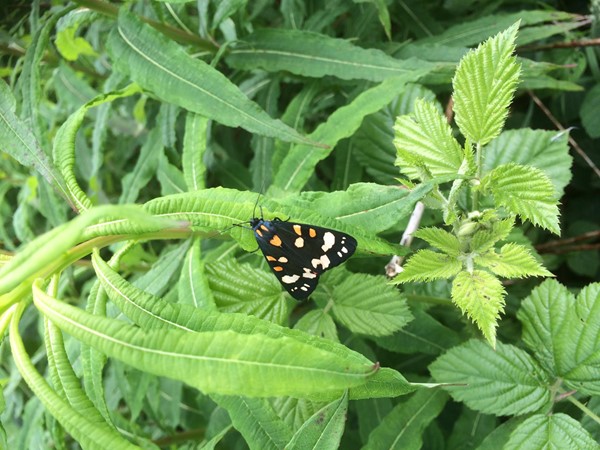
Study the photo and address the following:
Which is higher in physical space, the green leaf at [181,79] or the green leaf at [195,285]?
the green leaf at [181,79]

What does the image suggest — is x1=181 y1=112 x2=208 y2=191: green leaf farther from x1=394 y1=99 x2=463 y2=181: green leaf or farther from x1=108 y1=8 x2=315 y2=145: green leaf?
x1=394 y1=99 x2=463 y2=181: green leaf

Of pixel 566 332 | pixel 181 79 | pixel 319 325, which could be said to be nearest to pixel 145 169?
pixel 181 79

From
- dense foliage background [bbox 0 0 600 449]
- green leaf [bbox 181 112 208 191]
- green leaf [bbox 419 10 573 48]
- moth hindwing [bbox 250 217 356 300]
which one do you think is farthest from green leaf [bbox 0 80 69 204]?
green leaf [bbox 419 10 573 48]

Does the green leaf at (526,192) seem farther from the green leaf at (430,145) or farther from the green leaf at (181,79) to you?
the green leaf at (181,79)

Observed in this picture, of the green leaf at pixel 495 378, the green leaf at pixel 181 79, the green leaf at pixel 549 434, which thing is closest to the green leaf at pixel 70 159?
the green leaf at pixel 181 79

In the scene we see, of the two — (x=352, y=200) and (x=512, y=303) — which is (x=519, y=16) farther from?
(x=352, y=200)

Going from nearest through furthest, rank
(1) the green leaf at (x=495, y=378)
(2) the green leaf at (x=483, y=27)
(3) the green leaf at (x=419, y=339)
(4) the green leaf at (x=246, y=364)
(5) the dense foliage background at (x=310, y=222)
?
(4) the green leaf at (x=246, y=364) < (5) the dense foliage background at (x=310, y=222) < (1) the green leaf at (x=495, y=378) < (3) the green leaf at (x=419, y=339) < (2) the green leaf at (x=483, y=27)
